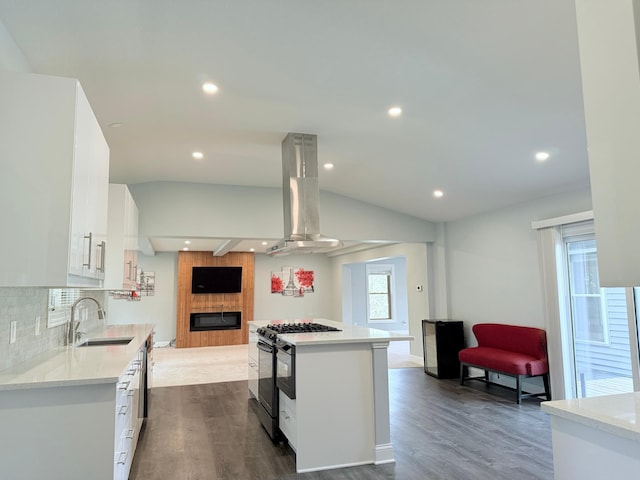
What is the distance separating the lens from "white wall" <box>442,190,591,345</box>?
5164mm

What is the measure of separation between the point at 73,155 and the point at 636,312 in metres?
4.69

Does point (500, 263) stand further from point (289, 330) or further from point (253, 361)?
point (253, 361)

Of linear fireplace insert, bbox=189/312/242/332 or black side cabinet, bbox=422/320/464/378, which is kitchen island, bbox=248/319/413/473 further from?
linear fireplace insert, bbox=189/312/242/332

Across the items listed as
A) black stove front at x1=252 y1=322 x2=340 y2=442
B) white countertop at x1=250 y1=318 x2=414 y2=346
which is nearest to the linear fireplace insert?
black stove front at x1=252 y1=322 x2=340 y2=442

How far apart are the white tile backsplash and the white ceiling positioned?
1.48 meters

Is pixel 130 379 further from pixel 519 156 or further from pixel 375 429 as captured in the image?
pixel 519 156

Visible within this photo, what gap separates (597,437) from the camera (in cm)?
144

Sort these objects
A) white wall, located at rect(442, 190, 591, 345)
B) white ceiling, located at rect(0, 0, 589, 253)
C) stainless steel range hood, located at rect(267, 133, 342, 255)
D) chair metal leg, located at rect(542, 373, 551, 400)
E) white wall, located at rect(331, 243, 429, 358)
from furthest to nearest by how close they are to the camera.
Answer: white wall, located at rect(331, 243, 429, 358), white wall, located at rect(442, 190, 591, 345), chair metal leg, located at rect(542, 373, 551, 400), stainless steel range hood, located at rect(267, 133, 342, 255), white ceiling, located at rect(0, 0, 589, 253)

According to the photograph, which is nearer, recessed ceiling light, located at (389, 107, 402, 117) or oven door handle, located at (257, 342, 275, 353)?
recessed ceiling light, located at (389, 107, 402, 117)

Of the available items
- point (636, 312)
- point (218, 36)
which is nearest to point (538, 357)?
point (636, 312)

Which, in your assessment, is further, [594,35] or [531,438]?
[531,438]

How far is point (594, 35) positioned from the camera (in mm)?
1201

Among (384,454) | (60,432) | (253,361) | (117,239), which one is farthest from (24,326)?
(253,361)

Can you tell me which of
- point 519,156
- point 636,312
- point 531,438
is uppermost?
point 519,156
